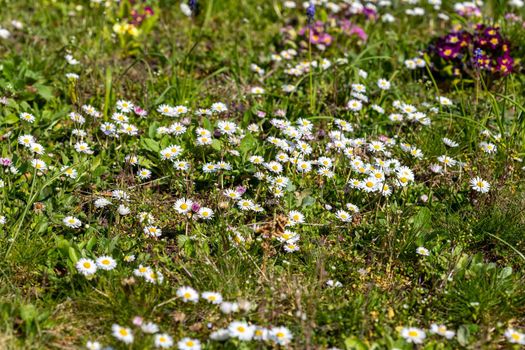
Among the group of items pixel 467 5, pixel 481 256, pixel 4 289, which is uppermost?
pixel 467 5

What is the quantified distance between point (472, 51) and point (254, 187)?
2103 millimetres

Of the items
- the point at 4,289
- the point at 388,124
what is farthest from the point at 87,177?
the point at 388,124

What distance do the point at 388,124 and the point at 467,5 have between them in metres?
2.08

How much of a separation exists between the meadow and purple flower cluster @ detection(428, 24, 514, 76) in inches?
0.6

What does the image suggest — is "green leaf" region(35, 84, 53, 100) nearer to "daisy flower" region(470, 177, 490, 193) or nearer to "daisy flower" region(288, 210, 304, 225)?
"daisy flower" region(288, 210, 304, 225)

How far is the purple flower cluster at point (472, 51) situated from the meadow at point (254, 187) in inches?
0.6

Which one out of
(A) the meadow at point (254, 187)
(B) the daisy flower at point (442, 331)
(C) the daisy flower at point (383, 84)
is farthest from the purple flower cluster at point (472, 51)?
(B) the daisy flower at point (442, 331)

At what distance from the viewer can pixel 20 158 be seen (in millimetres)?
3629

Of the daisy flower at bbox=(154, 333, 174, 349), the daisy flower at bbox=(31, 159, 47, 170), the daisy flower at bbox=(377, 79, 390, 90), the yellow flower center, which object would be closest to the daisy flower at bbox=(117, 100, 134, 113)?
the daisy flower at bbox=(31, 159, 47, 170)

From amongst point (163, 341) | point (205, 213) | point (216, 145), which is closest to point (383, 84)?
point (216, 145)

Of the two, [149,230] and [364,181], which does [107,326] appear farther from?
[364,181]

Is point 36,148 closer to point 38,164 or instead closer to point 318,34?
point 38,164

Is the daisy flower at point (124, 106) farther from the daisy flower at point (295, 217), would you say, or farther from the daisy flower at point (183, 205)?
the daisy flower at point (295, 217)

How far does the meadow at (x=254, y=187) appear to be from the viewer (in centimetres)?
276
